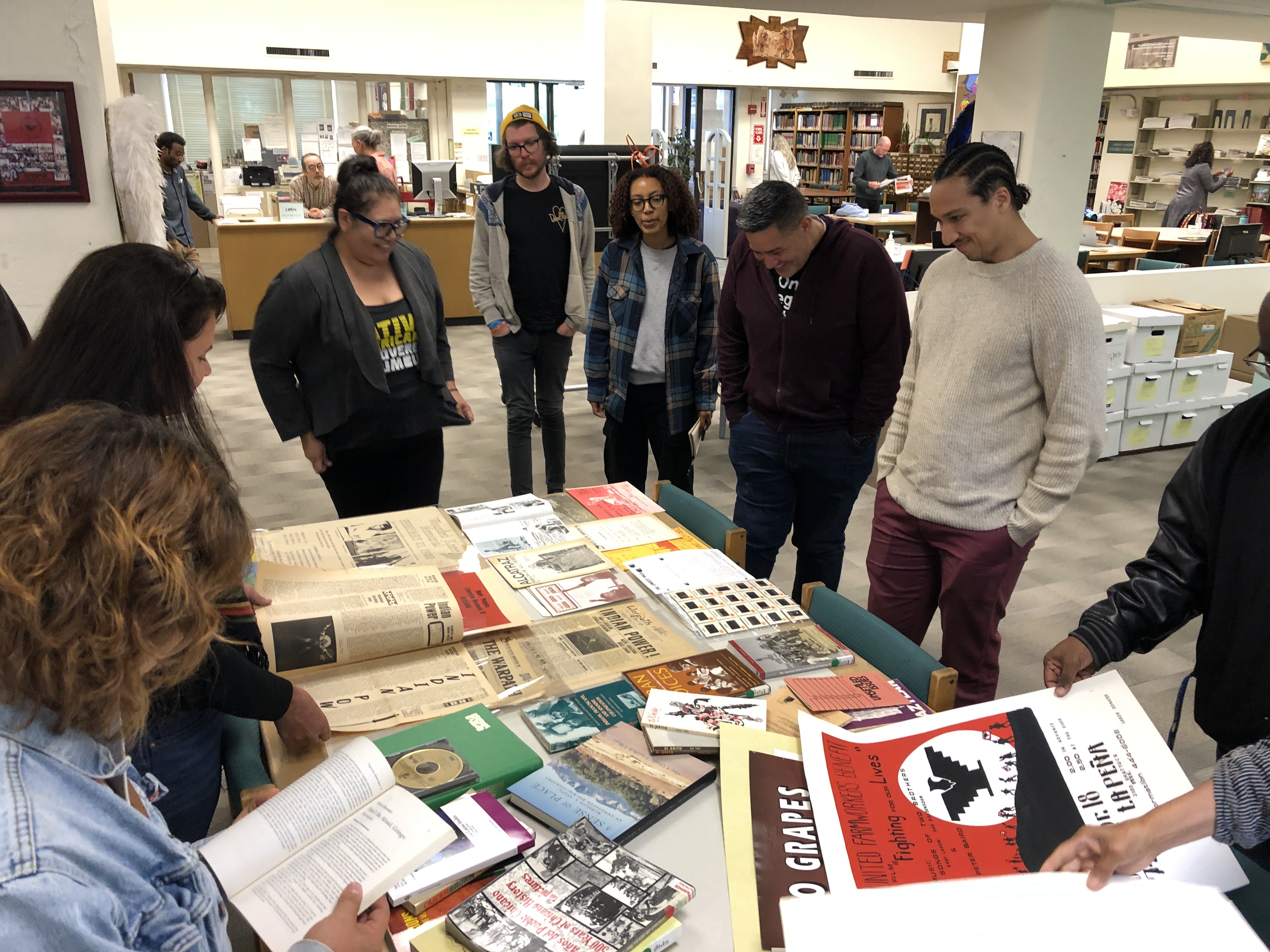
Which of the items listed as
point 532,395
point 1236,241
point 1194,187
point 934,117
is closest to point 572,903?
point 532,395

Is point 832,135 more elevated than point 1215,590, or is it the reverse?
point 832,135

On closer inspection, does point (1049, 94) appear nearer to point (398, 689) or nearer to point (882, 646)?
point (882, 646)

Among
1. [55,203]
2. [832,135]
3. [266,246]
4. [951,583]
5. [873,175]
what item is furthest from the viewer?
[832,135]

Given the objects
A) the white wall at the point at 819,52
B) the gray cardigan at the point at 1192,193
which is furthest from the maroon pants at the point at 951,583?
the white wall at the point at 819,52

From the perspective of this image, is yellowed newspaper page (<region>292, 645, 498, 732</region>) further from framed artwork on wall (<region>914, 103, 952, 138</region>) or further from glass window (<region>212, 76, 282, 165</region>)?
framed artwork on wall (<region>914, 103, 952, 138</region>)

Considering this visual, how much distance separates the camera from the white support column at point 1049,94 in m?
4.70

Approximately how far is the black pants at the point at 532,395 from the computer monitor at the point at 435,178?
500cm

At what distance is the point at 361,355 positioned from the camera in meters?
2.47

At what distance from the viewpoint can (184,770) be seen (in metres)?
1.43

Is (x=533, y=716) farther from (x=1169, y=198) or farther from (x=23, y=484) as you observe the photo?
(x=1169, y=198)

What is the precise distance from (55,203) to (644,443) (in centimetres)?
269

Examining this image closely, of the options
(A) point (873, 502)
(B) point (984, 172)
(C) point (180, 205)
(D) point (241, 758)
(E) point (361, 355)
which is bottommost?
(A) point (873, 502)

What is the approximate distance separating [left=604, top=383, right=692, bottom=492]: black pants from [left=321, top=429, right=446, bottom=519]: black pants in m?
0.76

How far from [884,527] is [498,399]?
4.19m
